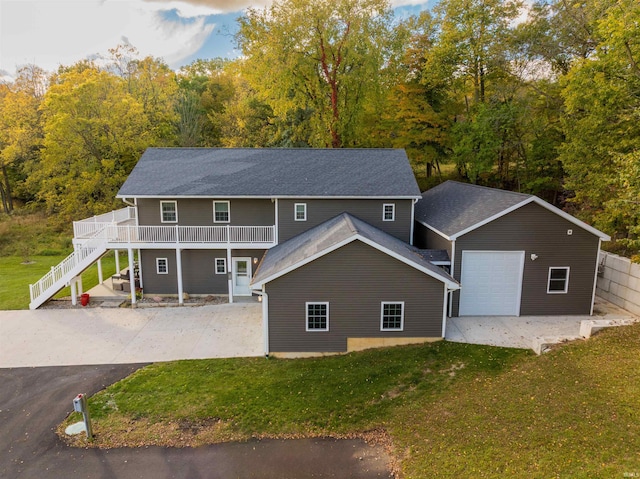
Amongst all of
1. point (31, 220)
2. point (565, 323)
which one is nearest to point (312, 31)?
point (565, 323)

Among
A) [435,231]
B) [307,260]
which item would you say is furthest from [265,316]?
[435,231]

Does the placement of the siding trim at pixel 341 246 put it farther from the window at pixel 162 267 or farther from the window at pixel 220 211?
the window at pixel 162 267

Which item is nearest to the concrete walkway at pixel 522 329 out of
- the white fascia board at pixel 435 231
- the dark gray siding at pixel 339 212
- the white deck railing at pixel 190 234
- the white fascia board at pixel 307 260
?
the white fascia board at pixel 435 231

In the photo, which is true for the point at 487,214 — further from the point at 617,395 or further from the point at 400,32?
the point at 400,32

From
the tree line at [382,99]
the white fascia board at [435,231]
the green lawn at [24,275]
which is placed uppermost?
the tree line at [382,99]

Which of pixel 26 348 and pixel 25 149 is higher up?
pixel 25 149

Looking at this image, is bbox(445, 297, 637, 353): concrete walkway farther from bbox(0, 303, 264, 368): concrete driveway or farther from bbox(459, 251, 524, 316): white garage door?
bbox(0, 303, 264, 368): concrete driveway
